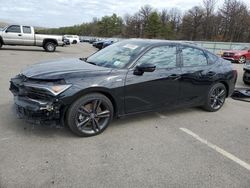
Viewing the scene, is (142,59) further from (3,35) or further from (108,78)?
(3,35)

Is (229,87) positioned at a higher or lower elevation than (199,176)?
higher

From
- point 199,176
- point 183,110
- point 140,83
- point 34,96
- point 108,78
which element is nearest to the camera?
point 199,176

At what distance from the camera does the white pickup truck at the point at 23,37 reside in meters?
17.6

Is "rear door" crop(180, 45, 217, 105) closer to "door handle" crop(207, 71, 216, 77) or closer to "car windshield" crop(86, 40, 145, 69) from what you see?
"door handle" crop(207, 71, 216, 77)

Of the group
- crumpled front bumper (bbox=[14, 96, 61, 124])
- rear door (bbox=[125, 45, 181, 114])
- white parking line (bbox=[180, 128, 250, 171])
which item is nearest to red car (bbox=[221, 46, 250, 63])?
rear door (bbox=[125, 45, 181, 114])

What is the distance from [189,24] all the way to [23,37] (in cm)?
5805

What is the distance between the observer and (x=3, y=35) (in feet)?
57.3

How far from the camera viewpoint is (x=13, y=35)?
17734 millimetres

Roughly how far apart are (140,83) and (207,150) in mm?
1515

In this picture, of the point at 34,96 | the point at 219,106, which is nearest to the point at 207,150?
the point at 219,106

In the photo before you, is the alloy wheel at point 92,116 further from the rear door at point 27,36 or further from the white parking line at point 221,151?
the rear door at point 27,36

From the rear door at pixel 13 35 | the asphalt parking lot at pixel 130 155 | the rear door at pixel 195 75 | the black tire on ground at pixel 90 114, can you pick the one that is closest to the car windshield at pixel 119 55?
the black tire on ground at pixel 90 114

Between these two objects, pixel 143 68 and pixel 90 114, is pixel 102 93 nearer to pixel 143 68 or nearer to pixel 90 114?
pixel 90 114

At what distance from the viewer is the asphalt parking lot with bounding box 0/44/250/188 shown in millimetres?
2975
